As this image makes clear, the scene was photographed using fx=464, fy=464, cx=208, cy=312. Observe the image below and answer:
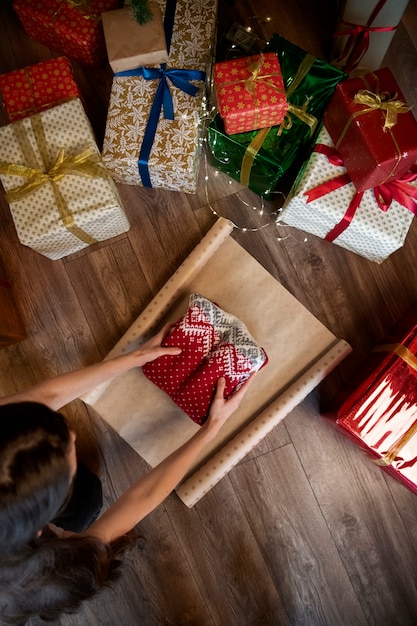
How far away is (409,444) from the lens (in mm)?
1105

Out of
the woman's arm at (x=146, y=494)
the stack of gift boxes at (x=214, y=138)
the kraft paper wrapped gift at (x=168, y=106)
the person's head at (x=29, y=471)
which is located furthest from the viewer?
the kraft paper wrapped gift at (x=168, y=106)

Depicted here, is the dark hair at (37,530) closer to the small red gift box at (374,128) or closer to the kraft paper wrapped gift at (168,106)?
the kraft paper wrapped gift at (168,106)

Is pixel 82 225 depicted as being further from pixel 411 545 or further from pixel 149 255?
pixel 411 545

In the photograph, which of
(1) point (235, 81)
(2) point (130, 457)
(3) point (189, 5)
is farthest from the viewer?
(2) point (130, 457)

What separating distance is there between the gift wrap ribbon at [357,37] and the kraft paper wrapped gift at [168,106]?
0.36m

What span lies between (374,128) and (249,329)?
0.61 metres

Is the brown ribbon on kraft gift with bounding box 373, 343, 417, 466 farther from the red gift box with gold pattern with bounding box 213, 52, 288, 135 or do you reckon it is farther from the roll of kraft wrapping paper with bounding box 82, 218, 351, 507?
the red gift box with gold pattern with bounding box 213, 52, 288, 135

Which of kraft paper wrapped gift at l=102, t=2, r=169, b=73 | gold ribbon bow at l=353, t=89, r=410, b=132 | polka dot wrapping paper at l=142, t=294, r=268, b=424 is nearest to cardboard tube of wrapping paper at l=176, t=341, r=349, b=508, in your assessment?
polka dot wrapping paper at l=142, t=294, r=268, b=424

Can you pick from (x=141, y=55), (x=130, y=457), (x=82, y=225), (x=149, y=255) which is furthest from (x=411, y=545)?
(x=141, y=55)

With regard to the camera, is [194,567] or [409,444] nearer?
[409,444]

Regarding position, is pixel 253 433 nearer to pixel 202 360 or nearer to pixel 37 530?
pixel 202 360

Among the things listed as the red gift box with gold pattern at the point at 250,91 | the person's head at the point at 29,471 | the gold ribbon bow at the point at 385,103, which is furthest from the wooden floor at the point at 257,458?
the person's head at the point at 29,471

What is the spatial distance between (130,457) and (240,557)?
1.39ft

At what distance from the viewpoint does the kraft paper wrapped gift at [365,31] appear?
1130mm
